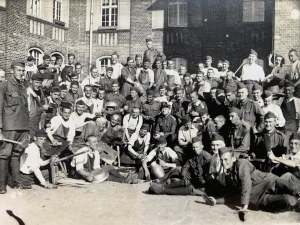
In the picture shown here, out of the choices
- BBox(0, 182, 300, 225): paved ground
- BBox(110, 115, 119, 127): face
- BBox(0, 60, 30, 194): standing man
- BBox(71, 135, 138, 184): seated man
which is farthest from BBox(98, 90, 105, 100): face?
BBox(0, 182, 300, 225): paved ground

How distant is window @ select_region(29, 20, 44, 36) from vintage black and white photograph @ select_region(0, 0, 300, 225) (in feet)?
3.19

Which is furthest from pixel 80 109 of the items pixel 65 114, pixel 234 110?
pixel 234 110

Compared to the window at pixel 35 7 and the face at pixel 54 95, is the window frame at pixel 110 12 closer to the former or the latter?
the window at pixel 35 7

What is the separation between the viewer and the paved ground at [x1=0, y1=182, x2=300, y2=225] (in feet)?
16.9

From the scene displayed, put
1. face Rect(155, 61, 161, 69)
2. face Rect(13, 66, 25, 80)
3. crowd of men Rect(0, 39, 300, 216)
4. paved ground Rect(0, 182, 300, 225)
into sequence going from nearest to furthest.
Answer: paved ground Rect(0, 182, 300, 225)
crowd of men Rect(0, 39, 300, 216)
face Rect(13, 66, 25, 80)
face Rect(155, 61, 161, 69)

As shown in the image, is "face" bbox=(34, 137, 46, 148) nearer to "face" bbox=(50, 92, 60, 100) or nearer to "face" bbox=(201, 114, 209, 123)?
"face" bbox=(50, 92, 60, 100)

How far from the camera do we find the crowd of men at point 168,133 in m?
5.68

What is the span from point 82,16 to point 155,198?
13033 millimetres

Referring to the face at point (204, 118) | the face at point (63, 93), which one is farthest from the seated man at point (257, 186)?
the face at point (63, 93)

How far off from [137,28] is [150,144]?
9692 mm

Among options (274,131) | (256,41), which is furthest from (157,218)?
(256,41)

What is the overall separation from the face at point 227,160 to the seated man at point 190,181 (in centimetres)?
58

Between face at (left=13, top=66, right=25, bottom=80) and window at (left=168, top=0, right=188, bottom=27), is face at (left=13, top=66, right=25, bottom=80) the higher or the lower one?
the lower one

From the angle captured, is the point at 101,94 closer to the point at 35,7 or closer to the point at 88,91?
the point at 88,91
